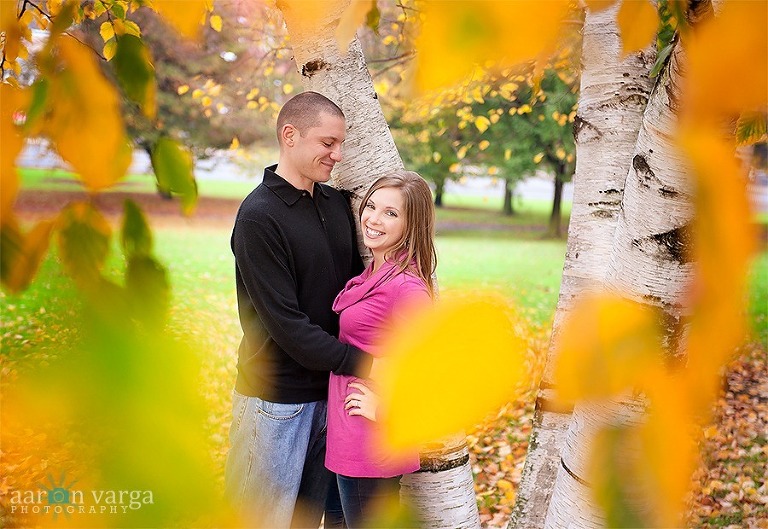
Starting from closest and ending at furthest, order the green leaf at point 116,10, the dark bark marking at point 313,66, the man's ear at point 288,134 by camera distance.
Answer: the green leaf at point 116,10 < the dark bark marking at point 313,66 < the man's ear at point 288,134

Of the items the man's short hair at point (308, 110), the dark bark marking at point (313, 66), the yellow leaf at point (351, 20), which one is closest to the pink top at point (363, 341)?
the man's short hair at point (308, 110)

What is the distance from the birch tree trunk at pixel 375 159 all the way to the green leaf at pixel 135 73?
1.26 meters

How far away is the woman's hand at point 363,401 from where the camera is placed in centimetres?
165

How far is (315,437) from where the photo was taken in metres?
1.94

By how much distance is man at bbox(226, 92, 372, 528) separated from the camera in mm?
1697

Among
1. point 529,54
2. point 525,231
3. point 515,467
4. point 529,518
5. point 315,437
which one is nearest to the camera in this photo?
point 529,54

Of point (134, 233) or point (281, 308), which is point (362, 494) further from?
point (134, 233)

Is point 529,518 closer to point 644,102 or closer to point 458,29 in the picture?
point 644,102

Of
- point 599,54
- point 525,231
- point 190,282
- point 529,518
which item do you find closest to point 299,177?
point 599,54

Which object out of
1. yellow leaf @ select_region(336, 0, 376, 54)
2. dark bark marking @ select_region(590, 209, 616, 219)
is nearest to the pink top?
dark bark marking @ select_region(590, 209, 616, 219)

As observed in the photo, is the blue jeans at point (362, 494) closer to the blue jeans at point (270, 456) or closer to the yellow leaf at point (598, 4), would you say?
the blue jeans at point (270, 456)

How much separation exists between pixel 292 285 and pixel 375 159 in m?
0.44

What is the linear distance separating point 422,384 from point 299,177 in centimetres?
152

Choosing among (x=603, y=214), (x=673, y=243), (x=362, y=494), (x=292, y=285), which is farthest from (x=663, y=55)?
(x=362, y=494)
